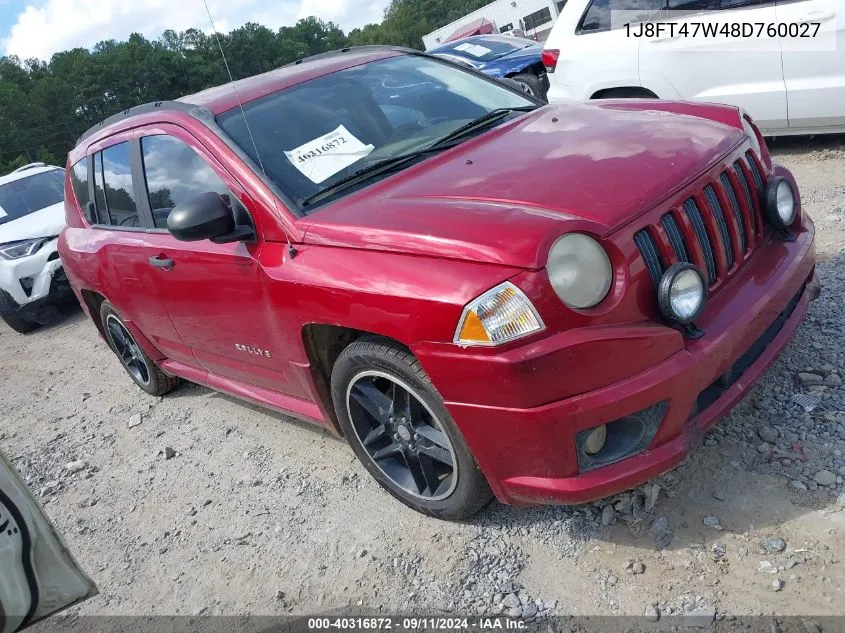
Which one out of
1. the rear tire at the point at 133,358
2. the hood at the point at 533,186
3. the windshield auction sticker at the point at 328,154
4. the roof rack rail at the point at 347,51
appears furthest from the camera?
the rear tire at the point at 133,358

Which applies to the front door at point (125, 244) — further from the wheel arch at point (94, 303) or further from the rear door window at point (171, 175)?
the wheel arch at point (94, 303)

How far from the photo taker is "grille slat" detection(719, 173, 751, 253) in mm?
2801

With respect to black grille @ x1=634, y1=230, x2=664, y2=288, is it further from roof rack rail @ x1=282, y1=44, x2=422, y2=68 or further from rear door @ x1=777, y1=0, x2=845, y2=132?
rear door @ x1=777, y1=0, x2=845, y2=132

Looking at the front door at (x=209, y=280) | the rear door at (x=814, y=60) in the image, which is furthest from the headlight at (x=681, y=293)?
the rear door at (x=814, y=60)

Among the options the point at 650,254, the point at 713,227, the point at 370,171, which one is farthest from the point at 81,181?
the point at 713,227

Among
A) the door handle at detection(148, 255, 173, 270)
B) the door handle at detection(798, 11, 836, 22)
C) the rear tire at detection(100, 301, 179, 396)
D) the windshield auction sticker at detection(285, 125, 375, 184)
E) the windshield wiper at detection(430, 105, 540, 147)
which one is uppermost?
the windshield auction sticker at detection(285, 125, 375, 184)

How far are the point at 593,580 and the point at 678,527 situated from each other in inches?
15.2

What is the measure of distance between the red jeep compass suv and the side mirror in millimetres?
11

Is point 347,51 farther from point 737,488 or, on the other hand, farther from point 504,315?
point 737,488

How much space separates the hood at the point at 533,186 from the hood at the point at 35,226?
21.8ft

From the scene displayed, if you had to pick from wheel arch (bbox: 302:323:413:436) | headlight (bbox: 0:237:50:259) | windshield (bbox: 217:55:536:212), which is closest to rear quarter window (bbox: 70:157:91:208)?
windshield (bbox: 217:55:536:212)

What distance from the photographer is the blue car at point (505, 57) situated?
9.74 meters

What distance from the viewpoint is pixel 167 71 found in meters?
51.0

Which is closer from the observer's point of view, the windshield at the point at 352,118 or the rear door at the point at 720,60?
the windshield at the point at 352,118
